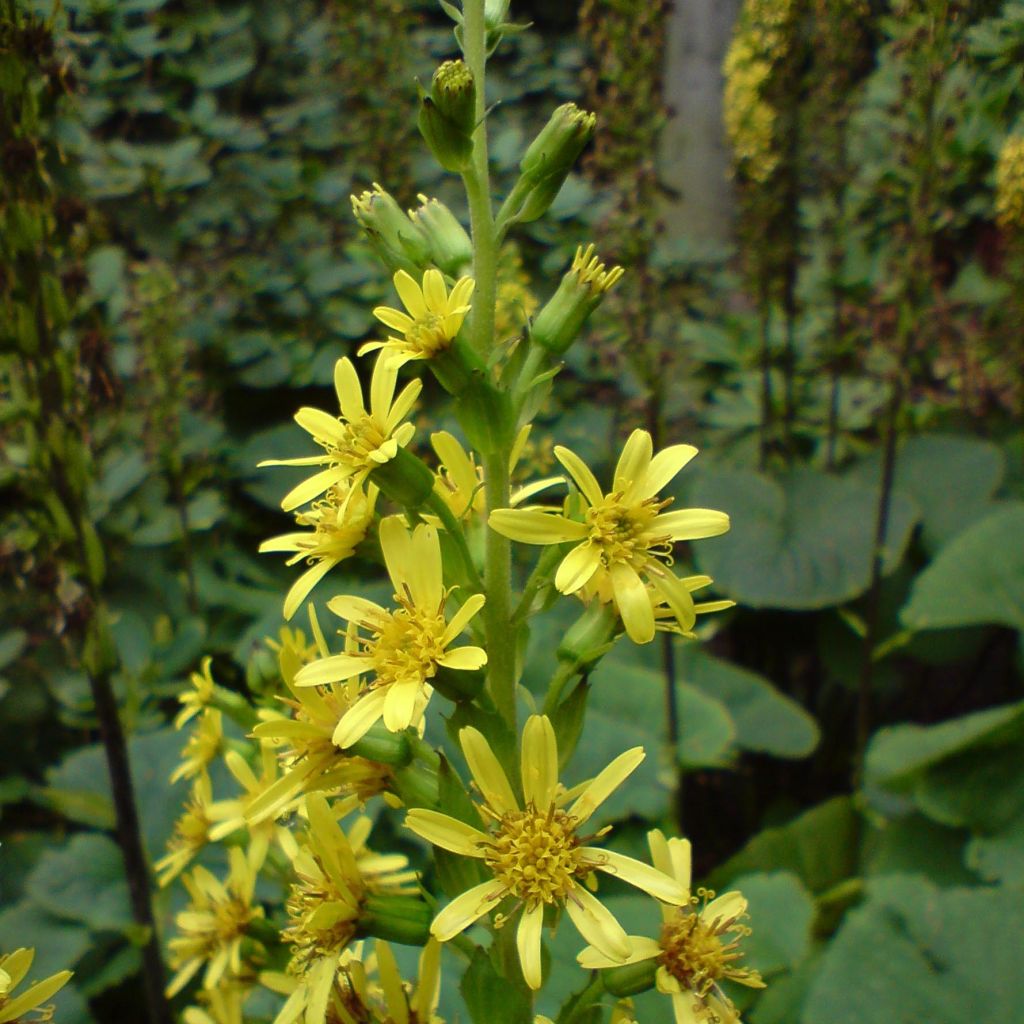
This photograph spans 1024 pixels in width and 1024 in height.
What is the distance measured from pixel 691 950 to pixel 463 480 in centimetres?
55

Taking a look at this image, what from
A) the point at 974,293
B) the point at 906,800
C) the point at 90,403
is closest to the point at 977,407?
the point at 974,293

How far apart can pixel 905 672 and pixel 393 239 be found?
117 inches

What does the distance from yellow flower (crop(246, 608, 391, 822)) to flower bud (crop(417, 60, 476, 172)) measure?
485mm

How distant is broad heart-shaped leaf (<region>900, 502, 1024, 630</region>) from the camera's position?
99.1 inches

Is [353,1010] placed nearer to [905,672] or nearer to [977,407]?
[905,672]

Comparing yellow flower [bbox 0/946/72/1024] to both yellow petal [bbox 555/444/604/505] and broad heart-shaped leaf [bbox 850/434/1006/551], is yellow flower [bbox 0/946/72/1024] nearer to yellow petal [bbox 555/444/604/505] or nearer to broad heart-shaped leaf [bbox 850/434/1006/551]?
yellow petal [bbox 555/444/604/505]

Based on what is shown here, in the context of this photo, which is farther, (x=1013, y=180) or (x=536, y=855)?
(x=1013, y=180)

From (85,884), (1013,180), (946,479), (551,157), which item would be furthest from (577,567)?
(946,479)

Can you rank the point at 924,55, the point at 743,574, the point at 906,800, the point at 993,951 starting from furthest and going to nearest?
the point at 743,574 < the point at 906,800 < the point at 924,55 < the point at 993,951

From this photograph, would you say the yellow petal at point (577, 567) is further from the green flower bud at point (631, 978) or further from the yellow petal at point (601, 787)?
the green flower bud at point (631, 978)

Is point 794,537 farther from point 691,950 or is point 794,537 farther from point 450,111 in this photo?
point 450,111

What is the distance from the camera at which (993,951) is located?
1671 mm

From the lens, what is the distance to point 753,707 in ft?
9.06

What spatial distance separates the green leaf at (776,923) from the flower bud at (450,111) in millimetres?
1544
